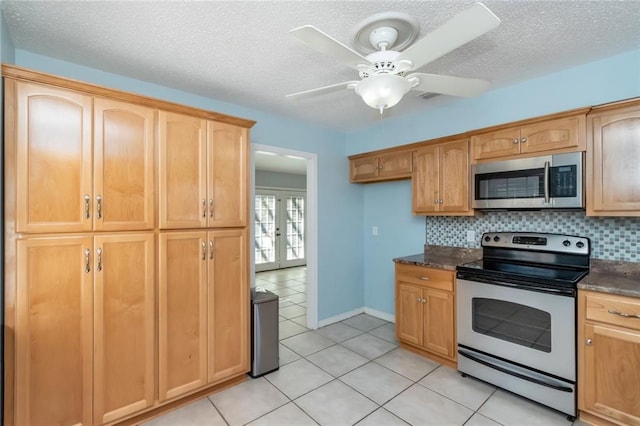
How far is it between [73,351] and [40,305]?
1.08 feet

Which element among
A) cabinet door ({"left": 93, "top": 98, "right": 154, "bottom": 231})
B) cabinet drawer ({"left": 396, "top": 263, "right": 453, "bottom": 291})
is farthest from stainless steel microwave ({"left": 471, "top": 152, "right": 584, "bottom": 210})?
cabinet door ({"left": 93, "top": 98, "right": 154, "bottom": 231})

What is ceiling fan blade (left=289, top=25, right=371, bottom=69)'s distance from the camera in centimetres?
124

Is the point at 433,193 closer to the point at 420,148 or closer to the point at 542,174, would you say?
the point at 420,148

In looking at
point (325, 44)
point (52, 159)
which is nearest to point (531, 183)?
point (325, 44)

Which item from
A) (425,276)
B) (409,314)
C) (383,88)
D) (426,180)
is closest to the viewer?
(383,88)

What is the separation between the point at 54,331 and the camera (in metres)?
1.72

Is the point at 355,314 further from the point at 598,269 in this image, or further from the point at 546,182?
the point at 546,182

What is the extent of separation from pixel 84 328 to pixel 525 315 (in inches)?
115

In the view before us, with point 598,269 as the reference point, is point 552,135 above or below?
above

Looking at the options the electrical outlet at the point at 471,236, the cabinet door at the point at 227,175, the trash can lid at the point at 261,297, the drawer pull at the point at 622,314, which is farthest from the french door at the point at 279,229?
the drawer pull at the point at 622,314

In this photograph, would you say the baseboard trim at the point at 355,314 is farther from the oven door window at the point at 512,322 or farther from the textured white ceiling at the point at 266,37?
the textured white ceiling at the point at 266,37

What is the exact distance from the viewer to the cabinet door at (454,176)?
9.23 ft

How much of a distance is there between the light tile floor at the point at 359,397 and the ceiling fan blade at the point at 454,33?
7.28ft

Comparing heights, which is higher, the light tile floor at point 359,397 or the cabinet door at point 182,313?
the cabinet door at point 182,313
